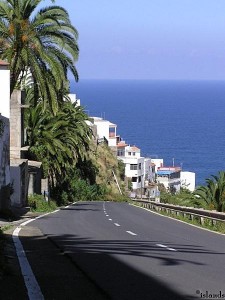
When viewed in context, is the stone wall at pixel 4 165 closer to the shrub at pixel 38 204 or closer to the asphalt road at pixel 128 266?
the shrub at pixel 38 204

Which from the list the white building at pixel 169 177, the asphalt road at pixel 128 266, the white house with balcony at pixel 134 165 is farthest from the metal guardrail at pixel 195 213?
the white building at pixel 169 177

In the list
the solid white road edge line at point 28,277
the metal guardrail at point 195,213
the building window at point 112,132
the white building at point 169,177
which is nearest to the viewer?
the solid white road edge line at point 28,277

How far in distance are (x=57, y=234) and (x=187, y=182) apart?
140369 millimetres

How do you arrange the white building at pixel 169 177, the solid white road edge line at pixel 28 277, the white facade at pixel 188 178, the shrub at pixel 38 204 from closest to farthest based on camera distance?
the solid white road edge line at pixel 28 277 → the shrub at pixel 38 204 → the white building at pixel 169 177 → the white facade at pixel 188 178

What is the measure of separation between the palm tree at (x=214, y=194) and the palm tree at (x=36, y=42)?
1071 centimetres

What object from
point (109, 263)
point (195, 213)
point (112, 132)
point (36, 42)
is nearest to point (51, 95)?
point (36, 42)

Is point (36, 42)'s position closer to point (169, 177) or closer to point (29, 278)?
point (29, 278)

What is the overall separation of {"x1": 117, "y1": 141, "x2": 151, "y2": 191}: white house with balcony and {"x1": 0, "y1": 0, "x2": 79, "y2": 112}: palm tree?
3691 inches

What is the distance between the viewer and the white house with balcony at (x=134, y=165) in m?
134

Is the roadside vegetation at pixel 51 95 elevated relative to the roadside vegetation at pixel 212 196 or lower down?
elevated

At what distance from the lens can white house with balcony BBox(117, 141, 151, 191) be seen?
134 m

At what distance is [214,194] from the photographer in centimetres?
4128

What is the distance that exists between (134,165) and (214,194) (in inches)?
3705

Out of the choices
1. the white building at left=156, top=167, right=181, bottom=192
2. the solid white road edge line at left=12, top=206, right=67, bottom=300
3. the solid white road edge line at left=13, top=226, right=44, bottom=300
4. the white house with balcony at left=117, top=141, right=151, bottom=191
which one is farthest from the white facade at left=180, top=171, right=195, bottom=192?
the solid white road edge line at left=13, top=226, right=44, bottom=300
